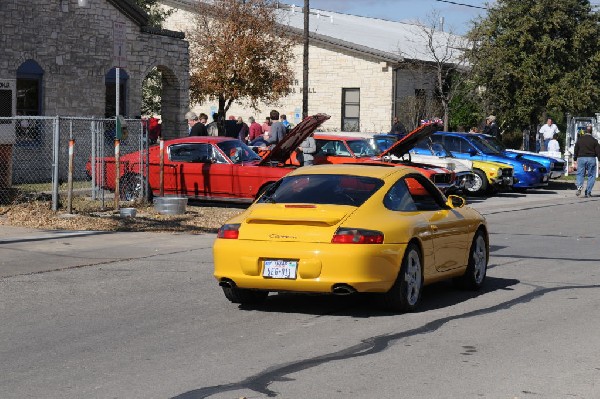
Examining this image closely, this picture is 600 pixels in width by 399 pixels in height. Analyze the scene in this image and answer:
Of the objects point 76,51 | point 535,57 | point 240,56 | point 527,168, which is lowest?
point 527,168

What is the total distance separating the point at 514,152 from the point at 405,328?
2270 cm

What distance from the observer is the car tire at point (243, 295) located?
10797 millimetres

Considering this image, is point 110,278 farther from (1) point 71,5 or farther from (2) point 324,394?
(1) point 71,5

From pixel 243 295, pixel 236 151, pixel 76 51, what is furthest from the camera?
pixel 76 51

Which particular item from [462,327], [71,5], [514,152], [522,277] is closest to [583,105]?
[514,152]

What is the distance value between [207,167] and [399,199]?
11.1 m

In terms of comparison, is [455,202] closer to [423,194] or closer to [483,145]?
[423,194]

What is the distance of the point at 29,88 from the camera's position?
2672cm

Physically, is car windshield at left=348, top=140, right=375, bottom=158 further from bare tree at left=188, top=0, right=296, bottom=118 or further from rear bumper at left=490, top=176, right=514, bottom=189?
bare tree at left=188, top=0, right=296, bottom=118

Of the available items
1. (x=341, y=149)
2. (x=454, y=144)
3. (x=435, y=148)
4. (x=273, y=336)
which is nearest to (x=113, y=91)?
(x=341, y=149)

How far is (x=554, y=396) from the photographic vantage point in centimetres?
724

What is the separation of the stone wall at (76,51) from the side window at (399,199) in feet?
54.9

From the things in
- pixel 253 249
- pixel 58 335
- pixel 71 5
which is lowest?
pixel 58 335

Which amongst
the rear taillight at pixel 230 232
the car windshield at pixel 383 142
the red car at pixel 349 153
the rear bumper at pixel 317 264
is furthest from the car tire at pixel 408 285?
the car windshield at pixel 383 142
